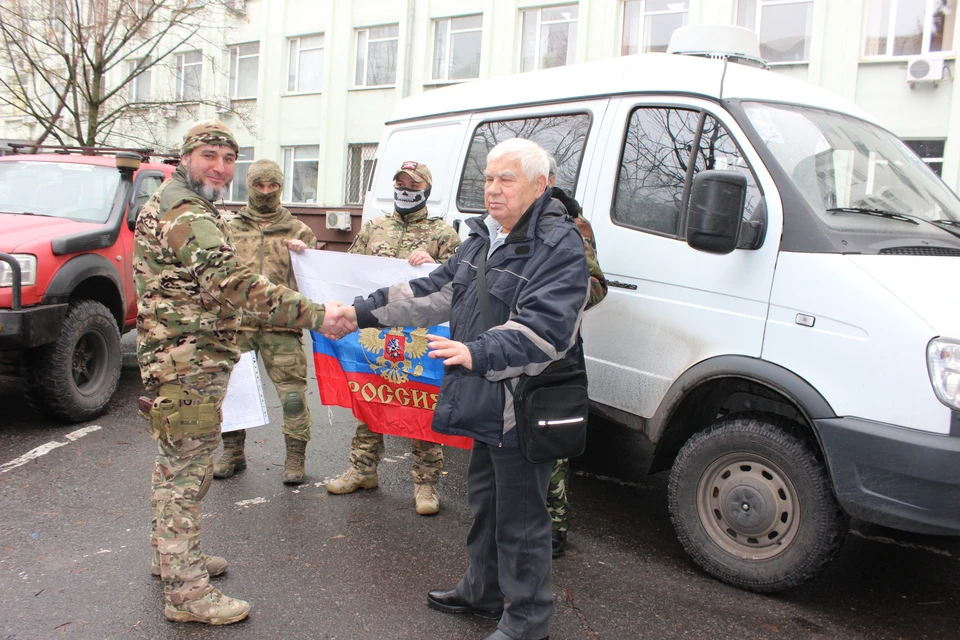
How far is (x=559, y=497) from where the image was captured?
3.96 m

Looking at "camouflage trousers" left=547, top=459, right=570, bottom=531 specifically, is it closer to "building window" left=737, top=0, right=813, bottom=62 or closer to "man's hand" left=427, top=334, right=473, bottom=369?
"man's hand" left=427, top=334, right=473, bottom=369

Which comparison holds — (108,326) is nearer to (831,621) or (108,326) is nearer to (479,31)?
(831,621)

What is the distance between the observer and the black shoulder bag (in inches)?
110

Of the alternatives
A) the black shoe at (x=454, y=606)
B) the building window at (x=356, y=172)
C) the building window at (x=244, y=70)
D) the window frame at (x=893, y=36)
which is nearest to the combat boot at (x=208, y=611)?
the black shoe at (x=454, y=606)

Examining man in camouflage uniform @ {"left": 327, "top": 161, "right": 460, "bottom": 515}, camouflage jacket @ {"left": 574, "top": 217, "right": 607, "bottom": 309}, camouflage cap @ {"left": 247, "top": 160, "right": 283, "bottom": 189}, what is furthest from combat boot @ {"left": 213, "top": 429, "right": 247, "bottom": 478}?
camouflage jacket @ {"left": 574, "top": 217, "right": 607, "bottom": 309}

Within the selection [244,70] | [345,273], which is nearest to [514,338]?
[345,273]

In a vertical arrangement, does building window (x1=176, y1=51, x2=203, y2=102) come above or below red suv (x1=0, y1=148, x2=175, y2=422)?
above

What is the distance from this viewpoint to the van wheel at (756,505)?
3.31m

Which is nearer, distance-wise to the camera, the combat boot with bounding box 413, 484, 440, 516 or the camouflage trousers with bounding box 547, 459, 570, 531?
the camouflage trousers with bounding box 547, 459, 570, 531

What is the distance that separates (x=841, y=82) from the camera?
14.6 meters

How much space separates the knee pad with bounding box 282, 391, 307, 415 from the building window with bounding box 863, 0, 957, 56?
45.7ft

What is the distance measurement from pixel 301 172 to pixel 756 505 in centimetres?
2001

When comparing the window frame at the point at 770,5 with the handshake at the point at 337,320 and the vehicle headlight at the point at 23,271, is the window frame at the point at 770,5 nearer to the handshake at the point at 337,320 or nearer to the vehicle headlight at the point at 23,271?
the vehicle headlight at the point at 23,271

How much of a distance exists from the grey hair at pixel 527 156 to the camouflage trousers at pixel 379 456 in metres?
2.06
